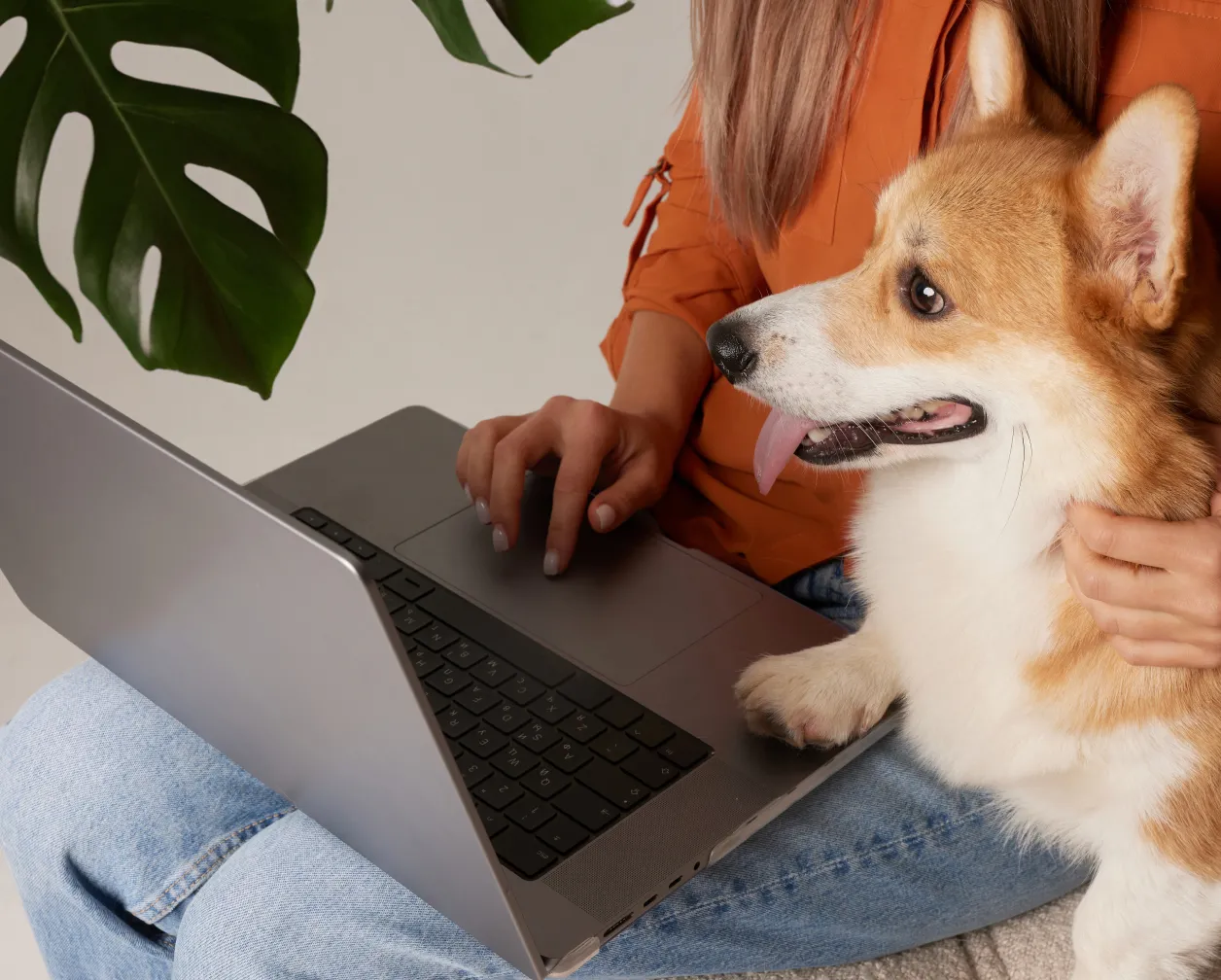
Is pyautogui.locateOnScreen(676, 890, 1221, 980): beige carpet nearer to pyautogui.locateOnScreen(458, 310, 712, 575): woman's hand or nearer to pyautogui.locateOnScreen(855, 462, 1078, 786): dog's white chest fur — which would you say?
pyautogui.locateOnScreen(855, 462, 1078, 786): dog's white chest fur

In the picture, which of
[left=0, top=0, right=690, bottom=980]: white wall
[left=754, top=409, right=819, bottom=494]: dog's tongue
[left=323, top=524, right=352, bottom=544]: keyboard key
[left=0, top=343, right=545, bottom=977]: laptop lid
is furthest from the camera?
[left=0, top=0, right=690, bottom=980]: white wall

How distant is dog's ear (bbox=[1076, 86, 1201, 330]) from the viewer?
2.54 feet

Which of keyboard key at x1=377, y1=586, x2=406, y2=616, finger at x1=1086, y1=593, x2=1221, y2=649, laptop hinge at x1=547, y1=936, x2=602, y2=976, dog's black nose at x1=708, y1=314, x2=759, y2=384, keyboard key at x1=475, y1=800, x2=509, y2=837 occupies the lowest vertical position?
laptop hinge at x1=547, y1=936, x2=602, y2=976

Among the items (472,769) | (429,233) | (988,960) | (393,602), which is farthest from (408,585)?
(429,233)

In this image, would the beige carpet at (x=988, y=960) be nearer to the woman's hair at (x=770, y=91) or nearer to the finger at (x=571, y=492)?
the finger at (x=571, y=492)

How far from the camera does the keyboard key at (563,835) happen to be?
3.12 ft

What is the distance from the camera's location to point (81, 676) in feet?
4.13

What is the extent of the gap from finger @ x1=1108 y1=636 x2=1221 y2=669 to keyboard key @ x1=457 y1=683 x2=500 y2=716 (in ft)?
1.59

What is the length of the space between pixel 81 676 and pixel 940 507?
810mm

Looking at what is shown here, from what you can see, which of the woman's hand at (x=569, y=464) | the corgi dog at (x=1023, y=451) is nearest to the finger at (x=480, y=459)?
the woman's hand at (x=569, y=464)

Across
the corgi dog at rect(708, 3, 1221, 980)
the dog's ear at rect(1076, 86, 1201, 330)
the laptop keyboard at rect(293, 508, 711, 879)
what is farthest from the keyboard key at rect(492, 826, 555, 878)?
the dog's ear at rect(1076, 86, 1201, 330)

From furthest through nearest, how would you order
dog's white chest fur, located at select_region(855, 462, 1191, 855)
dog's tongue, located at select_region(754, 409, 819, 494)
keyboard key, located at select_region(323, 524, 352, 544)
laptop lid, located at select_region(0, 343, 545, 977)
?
1. keyboard key, located at select_region(323, 524, 352, 544)
2. dog's tongue, located at select_region(754, 409, 819, 494)
3. dog's white chest fur, located at select_region(855, 462, 1191, 855)
4. laptop lid, located at select_region(0, 343, 545, 977)

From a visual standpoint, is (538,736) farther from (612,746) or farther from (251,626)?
(251,626)

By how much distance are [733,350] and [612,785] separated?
346 millimetres
